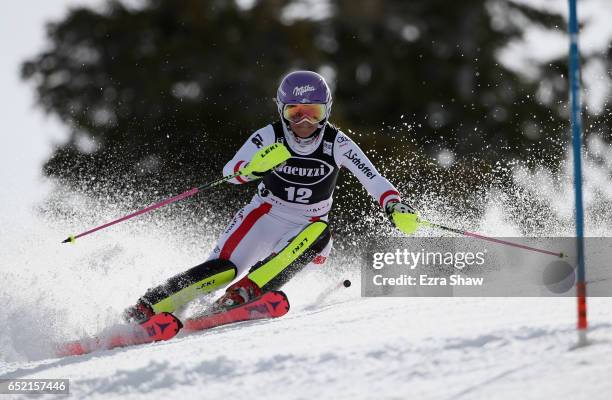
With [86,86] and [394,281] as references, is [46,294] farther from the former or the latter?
[86,86]

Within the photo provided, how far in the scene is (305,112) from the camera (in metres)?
6.05

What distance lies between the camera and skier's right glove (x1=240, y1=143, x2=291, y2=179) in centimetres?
592

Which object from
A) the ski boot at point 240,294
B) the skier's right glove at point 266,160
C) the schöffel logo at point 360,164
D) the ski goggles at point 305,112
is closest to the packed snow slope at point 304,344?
the ski boot at point 240,294

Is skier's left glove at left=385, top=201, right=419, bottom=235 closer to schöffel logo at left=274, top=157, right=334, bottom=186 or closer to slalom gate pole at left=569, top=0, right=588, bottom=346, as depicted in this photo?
schöffel logo at left=274, top=157, right=334, bottom=186

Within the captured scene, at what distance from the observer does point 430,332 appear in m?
4.20

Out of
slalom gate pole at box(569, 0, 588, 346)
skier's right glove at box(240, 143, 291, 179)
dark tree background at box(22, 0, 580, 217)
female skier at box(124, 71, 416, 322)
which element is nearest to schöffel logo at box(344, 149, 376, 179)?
female skier at box(124, 71, 416, 322)

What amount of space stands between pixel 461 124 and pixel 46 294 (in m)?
16.8

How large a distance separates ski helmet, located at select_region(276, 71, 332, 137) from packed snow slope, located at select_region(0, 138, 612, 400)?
4.08 feet

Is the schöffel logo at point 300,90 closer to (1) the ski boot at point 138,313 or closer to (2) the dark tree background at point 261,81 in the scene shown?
(1) the ski boot at point 138,313

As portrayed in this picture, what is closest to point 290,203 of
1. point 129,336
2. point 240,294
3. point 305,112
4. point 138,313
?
point 305,112

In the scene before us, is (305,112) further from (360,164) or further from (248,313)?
(248,313)
